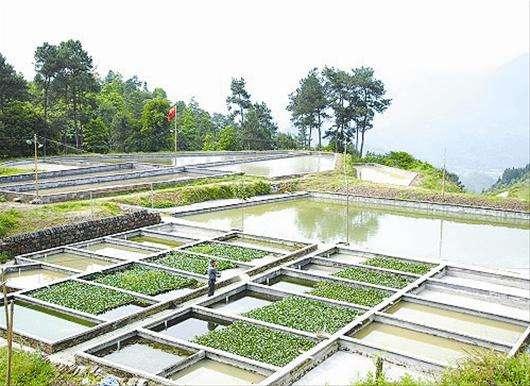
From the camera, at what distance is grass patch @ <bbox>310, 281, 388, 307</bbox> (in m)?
14.1

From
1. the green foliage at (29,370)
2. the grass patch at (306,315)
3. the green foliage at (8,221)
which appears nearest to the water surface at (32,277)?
the green foliage at (8,221)

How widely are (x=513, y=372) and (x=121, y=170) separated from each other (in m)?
30.5

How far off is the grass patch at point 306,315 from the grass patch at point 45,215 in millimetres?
8901

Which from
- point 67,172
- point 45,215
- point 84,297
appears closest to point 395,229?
point 45,215

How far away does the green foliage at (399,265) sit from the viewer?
1659cm

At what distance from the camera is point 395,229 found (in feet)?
76.8

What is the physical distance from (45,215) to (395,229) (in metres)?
12.7

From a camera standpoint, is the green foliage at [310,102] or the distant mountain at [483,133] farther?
the distant mountain at [483,133]

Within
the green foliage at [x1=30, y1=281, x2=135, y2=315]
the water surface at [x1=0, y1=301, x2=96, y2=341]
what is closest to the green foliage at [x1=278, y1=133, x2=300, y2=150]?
the green foliage at [x1=30, y1=281, x2=135, y2=315]

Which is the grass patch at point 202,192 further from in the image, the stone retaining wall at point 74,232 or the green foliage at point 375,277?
the green foliage at point 375,277

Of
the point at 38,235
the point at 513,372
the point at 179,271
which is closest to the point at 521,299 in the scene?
the point at 513,372

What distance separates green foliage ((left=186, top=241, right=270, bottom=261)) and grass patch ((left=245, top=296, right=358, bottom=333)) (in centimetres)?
381

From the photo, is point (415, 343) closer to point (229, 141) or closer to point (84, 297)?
point (84, 297)

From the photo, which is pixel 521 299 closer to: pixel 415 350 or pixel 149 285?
pixel 415 350
